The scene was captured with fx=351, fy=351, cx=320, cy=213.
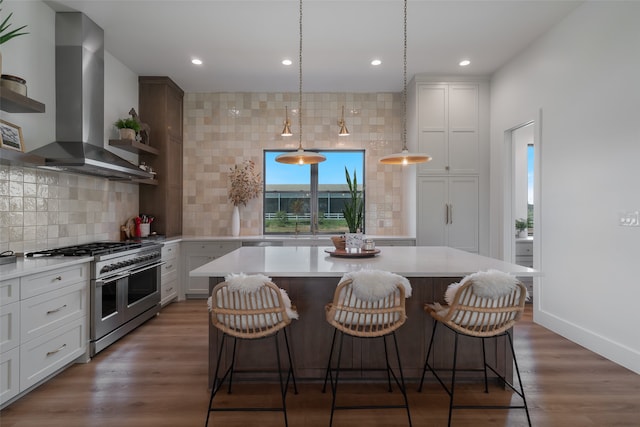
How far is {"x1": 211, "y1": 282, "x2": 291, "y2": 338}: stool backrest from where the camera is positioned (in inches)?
75.1

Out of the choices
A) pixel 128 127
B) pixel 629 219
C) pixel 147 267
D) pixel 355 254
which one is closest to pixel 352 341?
pixel 355 254

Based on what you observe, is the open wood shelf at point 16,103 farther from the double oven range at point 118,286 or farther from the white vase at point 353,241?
the white vase at point 353,241

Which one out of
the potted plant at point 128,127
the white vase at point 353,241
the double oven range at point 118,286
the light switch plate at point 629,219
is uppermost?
the potted plant at point 128,127

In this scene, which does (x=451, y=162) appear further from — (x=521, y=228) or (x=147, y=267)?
(x=147, y=267)

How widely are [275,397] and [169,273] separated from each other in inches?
112

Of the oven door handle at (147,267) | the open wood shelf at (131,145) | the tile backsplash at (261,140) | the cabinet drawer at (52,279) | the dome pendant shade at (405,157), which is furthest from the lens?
the tile backsplash at (261,140)

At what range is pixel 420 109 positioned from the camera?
4820mm

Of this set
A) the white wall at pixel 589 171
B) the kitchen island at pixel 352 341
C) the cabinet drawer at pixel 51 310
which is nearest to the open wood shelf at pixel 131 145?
Answer: the cabinet drawer at pixel 51 310

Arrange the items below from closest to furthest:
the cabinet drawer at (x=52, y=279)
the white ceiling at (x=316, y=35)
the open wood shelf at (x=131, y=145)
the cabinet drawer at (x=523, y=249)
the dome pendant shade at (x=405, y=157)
A: the cabinet drawer at (x=52, y=279), the dome pendant shade at (x=405, y=157), the white ceiling at (x=316, y=35), the open wood shelf at (x=131, y=145), the cabinet drawer at (x=523, y=249)

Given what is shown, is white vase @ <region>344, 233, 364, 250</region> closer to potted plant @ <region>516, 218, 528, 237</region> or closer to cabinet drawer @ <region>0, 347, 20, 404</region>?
cabinet drawer @ <region>0, 347, 20, 404</region>

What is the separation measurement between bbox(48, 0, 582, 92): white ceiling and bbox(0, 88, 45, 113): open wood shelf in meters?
1.18

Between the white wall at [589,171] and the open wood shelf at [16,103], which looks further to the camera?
the white wall at [589,171]

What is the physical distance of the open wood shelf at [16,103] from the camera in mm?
2377

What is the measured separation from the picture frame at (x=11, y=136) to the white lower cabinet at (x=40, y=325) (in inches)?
40.4
